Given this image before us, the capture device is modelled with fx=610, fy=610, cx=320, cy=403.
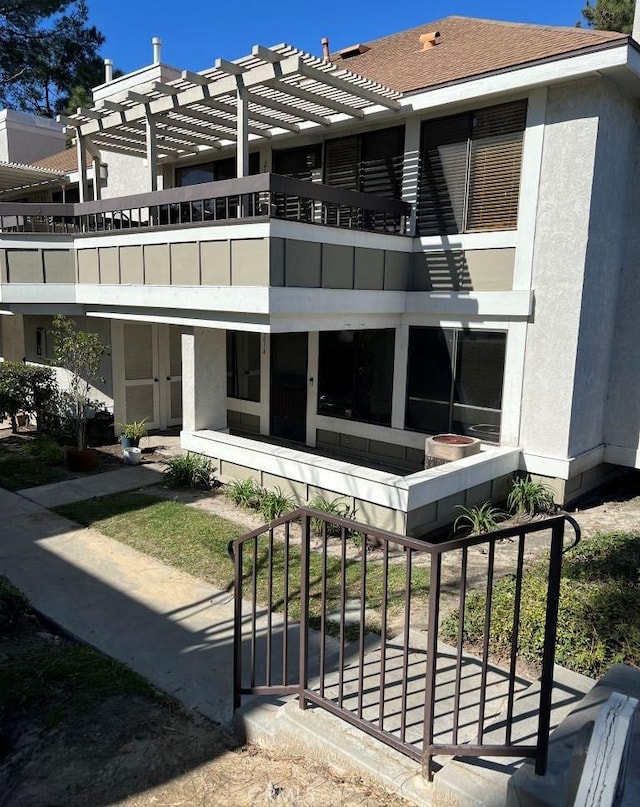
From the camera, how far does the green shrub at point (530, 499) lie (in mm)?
8859

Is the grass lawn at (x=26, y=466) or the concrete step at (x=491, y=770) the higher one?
the concrete step at (x=491, y=770)

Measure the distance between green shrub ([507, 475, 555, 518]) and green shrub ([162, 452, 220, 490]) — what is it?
15.1 ft

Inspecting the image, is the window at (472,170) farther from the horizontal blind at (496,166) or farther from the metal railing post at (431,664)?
the metal railing post at (431,664)

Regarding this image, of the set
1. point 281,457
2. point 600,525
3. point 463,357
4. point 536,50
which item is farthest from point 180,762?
point 536,50

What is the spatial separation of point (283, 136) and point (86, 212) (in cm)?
383

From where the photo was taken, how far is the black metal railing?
2787mm

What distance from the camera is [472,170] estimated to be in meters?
9.36

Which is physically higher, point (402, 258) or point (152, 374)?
point (402, 258)

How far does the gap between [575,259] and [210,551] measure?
6.30m

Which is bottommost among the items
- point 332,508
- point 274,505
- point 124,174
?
point 274,505

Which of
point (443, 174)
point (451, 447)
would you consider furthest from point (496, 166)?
point (451, 447)

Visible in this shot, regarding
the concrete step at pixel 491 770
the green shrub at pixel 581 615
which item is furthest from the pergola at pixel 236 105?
the concrete step at pixel 491 770

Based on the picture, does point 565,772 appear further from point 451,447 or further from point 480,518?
point 451,447

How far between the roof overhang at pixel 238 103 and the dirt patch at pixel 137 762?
7216 millimetres
